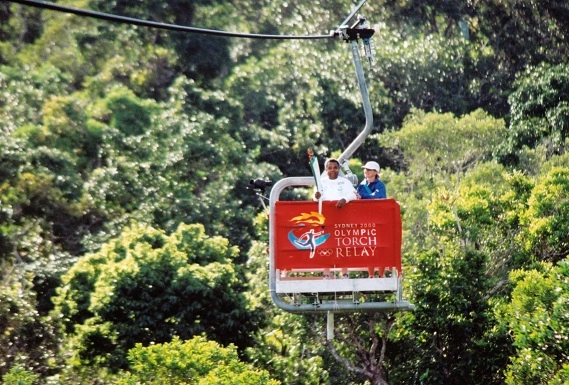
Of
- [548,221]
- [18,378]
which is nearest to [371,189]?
[18,378]

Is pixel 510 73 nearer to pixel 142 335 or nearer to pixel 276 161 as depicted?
pixel 276 161

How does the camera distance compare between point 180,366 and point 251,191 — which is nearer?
point 180,366

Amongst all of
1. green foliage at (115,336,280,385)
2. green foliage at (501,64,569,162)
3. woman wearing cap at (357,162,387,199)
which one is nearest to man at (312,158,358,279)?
woman wearing cap at (357,162,387,199)

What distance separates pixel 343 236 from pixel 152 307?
1189 cm

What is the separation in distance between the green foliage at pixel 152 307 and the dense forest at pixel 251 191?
38mm

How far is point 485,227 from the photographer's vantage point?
23781 mm

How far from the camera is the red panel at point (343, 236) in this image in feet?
39.4

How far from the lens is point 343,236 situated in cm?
1209

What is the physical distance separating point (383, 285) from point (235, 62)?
3574cm

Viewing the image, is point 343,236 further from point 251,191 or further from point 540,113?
point 251,191

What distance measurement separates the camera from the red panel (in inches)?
473

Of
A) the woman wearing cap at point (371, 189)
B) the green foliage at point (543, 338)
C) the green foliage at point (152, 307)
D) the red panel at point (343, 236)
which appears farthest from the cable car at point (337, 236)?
the green foliage at point (152, 307)

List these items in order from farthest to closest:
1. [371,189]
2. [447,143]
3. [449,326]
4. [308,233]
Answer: [447,143], [449,326], [371,189], [308,233]

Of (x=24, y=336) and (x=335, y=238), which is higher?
(x=24, y=336)
